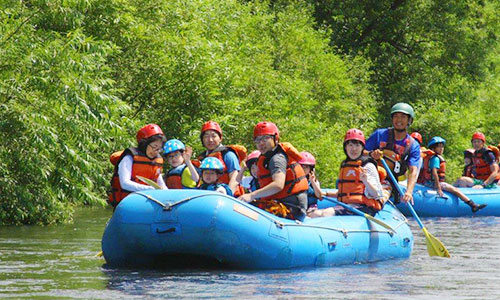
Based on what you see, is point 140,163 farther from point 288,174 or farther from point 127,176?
point 288,174

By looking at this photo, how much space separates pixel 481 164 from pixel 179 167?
32.8 feet

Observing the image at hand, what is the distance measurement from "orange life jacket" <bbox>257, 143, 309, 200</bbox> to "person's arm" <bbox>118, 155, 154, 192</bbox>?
1.08m

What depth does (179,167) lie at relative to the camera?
10.9 metres

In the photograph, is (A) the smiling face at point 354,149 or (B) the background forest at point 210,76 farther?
(B) the background forest at point 210,76

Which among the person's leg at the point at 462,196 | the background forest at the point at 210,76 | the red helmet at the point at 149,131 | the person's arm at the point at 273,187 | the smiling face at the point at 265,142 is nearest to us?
the person's arm at the point at 273,187

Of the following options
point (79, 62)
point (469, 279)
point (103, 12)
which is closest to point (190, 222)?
point (469, 279)

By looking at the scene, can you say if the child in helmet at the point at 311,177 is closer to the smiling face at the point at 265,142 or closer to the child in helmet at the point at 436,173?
the smiling face at the point at 265,142

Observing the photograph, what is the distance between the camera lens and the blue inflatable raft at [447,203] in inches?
703

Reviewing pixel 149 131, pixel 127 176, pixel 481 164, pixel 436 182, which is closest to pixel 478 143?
pixel 481 164

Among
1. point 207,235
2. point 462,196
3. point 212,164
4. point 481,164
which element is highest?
point 481,164

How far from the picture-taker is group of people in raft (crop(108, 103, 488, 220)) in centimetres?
955

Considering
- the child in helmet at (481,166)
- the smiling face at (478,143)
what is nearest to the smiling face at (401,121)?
the child in helmet at (481,166)

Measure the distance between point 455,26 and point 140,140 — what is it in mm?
21452

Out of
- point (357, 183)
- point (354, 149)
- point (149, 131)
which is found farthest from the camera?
point (357, 183)
